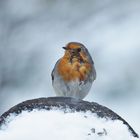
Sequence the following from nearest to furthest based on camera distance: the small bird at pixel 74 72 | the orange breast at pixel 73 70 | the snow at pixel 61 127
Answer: the snow at pixel 61 127, the small bird at pixel 74 72, the orange breast at pixel 73 70

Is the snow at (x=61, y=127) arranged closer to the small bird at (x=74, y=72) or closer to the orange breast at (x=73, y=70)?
the small bird at (x=74, y=72)

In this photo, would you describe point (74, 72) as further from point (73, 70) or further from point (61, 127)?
point (61, 127)

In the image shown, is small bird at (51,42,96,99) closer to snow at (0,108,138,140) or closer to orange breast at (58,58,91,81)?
orange breast at (58,58,91,81)

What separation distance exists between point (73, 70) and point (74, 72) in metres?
0.02

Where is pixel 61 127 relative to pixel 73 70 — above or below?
below

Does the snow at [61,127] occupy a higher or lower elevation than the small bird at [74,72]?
lower

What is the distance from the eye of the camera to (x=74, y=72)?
15.3 ft

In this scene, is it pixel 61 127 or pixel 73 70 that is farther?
pixel 73 70

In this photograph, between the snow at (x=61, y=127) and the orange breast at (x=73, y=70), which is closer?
the snow at (x=61, y=127)

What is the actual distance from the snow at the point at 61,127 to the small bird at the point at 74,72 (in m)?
1.60

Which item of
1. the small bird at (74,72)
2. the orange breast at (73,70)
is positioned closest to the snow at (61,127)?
the small bird at (74,72)

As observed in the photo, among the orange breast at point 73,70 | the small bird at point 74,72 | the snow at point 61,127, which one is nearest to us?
the snow at point 61,127

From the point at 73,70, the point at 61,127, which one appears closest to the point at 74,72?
the point at 73,70

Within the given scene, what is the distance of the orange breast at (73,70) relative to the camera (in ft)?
15.1
